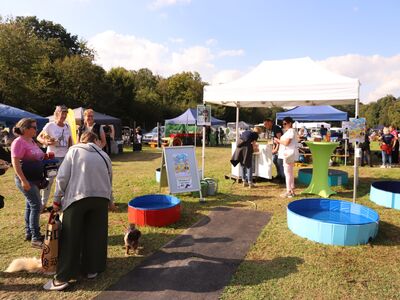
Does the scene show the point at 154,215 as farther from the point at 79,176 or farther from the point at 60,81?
the point at 60,81

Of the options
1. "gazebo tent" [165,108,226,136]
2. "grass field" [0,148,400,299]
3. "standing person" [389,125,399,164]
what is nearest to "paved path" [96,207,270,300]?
"grass field" [0,148,400,299]

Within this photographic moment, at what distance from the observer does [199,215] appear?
5754 mm

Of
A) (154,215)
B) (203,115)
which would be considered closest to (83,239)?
(154,215)

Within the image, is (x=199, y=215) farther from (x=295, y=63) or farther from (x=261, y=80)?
(x=295, y=63)

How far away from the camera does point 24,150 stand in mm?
3979

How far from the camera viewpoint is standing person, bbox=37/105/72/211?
5.25 metres

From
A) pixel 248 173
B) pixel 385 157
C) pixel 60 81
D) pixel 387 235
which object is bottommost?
pixel 387 235

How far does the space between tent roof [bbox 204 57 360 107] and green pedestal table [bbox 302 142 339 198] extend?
1.07 m

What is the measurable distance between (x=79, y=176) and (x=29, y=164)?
4.03 feet

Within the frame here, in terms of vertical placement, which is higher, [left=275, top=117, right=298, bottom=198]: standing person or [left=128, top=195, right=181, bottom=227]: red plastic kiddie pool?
[left=275, top=117, right=298, bottom=198]: standing person

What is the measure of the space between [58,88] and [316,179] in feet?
88.1

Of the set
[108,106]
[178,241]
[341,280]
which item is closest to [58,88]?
[108,106]

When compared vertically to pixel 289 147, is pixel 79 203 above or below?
below

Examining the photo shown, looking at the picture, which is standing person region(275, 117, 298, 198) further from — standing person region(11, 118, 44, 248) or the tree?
the tree
